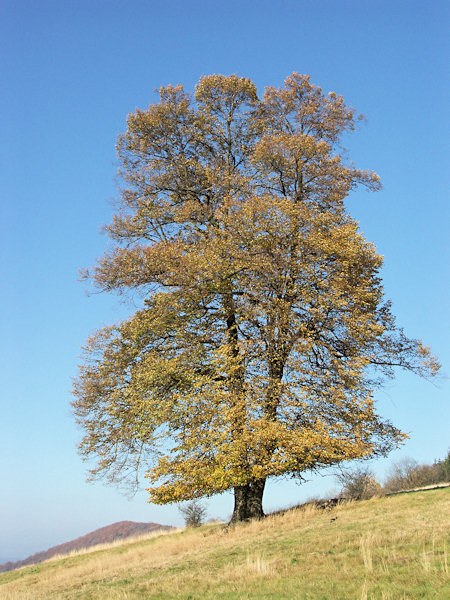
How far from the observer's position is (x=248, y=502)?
64.7 ft

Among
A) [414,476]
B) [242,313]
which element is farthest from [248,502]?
[414,476]

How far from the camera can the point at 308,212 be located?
20562 mm

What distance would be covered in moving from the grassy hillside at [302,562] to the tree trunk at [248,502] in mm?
1216

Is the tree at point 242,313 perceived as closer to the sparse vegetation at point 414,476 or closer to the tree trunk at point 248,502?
the tree trunk at point 248,502

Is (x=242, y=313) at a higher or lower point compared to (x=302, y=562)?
higher

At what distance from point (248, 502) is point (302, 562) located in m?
8.53

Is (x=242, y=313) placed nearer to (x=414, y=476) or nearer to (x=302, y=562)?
(x=302, y=562)

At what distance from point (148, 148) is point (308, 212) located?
27.4 ft

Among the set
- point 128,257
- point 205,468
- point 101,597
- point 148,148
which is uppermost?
point 148,148

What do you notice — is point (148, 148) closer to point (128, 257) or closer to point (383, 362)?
point (128, 257)

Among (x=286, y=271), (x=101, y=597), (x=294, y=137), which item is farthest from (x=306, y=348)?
(x=101, y=597)

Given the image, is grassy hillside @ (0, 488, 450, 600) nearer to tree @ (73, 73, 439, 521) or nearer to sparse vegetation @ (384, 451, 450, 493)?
tree @ (73, 73, 439, 521)

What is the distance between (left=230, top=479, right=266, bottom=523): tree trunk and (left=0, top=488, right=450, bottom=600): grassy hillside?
1.22 meters

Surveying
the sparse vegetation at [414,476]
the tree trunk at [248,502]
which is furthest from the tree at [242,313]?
the sparse vegetation at [414,476]
